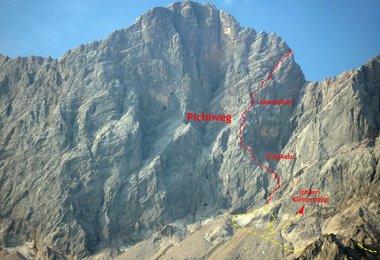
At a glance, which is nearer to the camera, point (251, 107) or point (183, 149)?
point (183, 149)

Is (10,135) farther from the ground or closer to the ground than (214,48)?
closer to the ground

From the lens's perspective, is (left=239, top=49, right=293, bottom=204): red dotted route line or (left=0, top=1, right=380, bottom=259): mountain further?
(left=239, top=49, right=293, bottom=204): red dotted route line

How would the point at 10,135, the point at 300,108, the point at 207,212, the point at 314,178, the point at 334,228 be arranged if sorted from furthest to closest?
1. the point at 10,135
2. the point at 300,108
3. the point at 207,212
4. the point at 314,178
5. the point at 334,228

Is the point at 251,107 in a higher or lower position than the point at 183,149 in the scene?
higher

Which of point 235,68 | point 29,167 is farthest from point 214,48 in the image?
point 29,167

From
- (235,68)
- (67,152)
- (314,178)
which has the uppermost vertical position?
(235,68)

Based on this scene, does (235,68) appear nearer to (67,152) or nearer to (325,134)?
(325,134)

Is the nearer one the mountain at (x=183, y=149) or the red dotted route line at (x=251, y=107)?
the mountain at (x=183, y=149)

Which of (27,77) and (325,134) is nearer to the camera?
(325,134)
